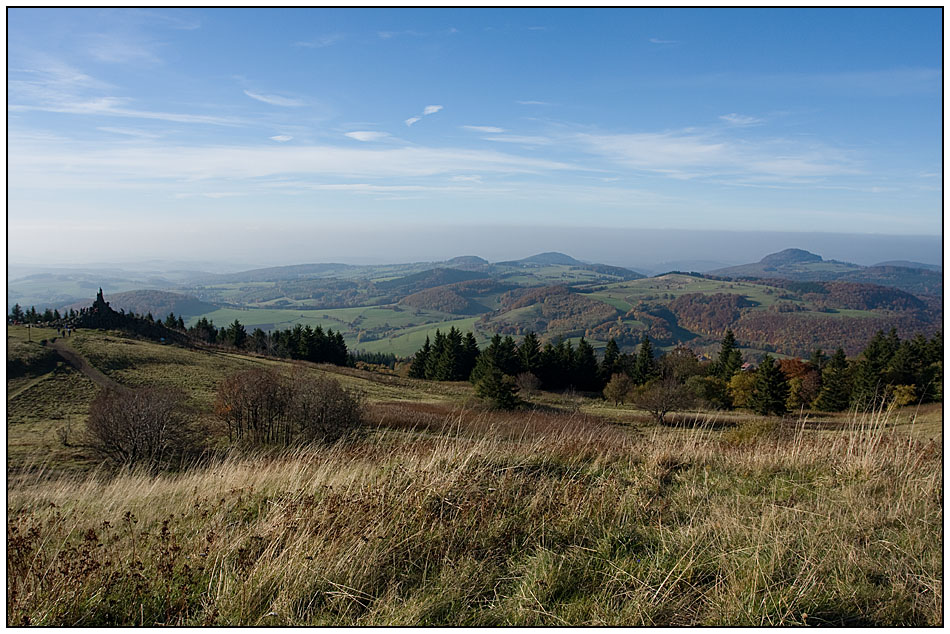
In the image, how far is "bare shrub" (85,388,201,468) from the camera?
41.1 ft

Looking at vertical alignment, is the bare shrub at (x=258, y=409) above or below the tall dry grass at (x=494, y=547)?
below

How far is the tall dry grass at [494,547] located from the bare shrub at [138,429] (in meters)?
8.60

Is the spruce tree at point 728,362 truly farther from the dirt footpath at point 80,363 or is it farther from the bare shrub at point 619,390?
the dirt footpath at point 80,363

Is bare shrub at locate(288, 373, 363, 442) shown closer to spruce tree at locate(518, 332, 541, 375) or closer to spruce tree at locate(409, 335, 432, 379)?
spruce tree at locate(518, 332, 541, 375)

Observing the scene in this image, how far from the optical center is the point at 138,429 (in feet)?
41.2

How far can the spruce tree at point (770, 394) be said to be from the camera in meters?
37.5

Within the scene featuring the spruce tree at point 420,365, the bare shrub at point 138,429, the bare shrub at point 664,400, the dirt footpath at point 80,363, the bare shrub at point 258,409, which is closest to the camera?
the bare shrub at point 138,429

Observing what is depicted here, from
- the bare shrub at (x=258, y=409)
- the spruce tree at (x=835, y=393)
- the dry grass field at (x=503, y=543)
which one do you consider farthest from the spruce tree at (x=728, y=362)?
the dry grass field at (x=503, y=543)

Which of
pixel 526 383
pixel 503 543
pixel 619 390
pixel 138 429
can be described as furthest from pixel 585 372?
pixel 503 543

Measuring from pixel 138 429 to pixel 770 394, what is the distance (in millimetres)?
40071

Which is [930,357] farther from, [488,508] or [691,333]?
[691,333]

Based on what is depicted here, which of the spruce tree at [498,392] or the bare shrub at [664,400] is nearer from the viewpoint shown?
the spruce tree at [498,392]

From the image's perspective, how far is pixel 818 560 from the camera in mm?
3031

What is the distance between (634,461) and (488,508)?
244 centimetres
